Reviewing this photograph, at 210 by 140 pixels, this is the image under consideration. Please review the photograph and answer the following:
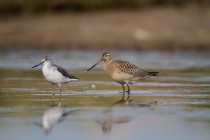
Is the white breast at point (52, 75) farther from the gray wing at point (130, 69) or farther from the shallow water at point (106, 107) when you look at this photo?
the gray wing at point (130, 69)

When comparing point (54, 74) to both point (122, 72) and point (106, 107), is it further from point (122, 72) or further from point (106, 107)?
point (106, 107)

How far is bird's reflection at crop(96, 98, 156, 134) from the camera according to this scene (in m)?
12.8

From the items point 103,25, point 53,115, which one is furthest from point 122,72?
point 103,25

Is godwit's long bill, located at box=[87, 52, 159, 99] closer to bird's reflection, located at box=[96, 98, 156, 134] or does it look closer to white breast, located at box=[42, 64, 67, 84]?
white breast, located at box=[42, 64, 67, 84]

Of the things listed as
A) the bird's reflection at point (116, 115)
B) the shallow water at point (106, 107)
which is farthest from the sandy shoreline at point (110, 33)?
the bird's reflection at point (116, 115)

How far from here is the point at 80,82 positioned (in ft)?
66.1

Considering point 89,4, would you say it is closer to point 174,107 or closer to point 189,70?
point 189,70

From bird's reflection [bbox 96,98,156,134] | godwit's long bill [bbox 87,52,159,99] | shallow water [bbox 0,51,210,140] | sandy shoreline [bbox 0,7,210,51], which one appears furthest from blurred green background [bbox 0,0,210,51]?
bird's reflection [bbox 96,98,156,134]

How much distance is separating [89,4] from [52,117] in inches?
888

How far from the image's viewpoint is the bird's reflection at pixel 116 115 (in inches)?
505

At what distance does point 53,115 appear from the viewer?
13.8 meters

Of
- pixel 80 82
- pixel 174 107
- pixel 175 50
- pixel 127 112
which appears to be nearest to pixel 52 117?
pixel 127 112

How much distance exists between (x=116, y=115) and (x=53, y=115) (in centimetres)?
111

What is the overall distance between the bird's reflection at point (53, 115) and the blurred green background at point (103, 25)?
57.1 feet
